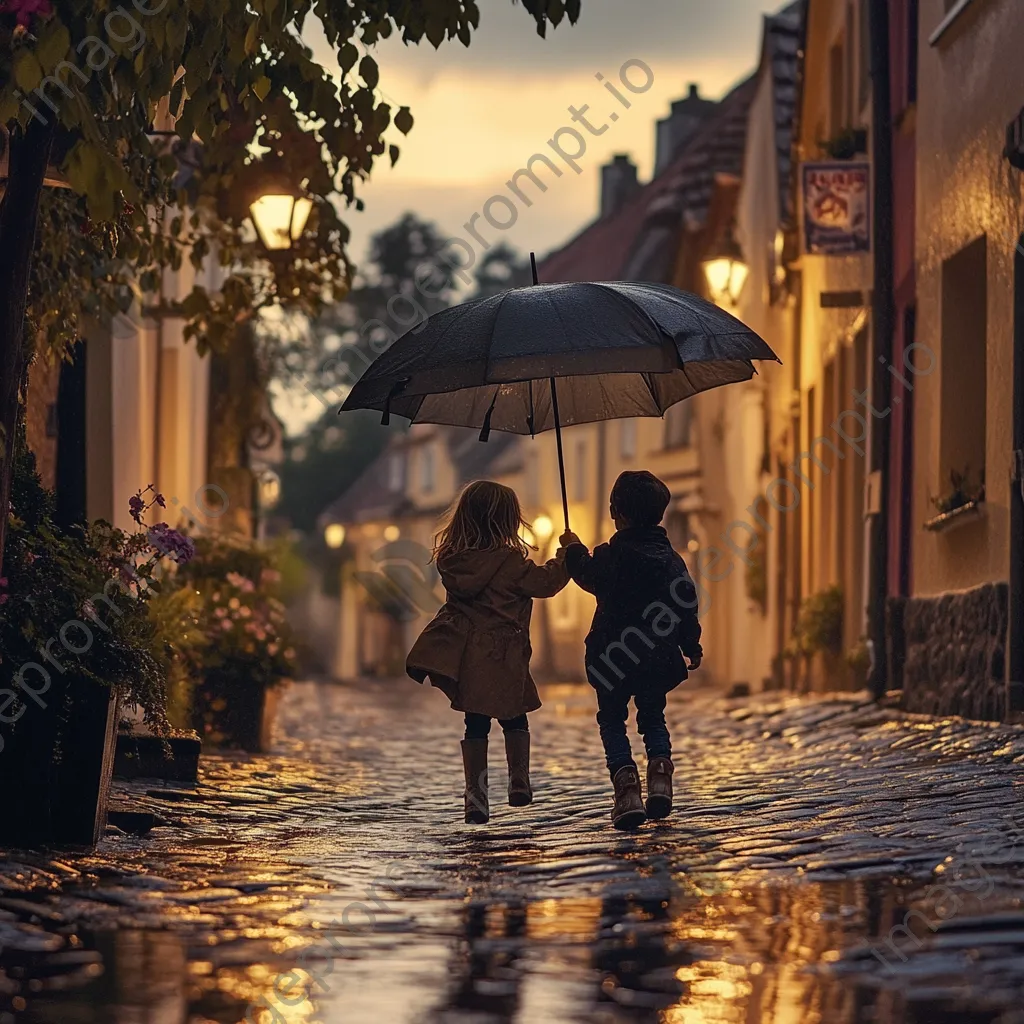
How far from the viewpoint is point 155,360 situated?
15.0 m

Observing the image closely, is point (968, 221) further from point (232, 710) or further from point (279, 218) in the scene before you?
point (232, 710)

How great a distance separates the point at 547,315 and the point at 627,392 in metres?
1.42

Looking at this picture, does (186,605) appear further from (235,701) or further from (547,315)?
(547,315)

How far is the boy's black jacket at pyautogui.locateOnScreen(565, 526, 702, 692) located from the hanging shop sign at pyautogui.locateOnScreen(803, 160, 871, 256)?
7121mm

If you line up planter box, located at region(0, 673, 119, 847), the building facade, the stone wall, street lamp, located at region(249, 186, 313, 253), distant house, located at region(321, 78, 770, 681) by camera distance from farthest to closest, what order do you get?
distant house, located at region(321, 78, 770, 681)
street lamp, located at region(249, 186, 313, 253)
the building facade
the stone wall
planter box, located at region(0, 673, 119, 847)

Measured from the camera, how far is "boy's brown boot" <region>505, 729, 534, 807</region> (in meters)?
7.26

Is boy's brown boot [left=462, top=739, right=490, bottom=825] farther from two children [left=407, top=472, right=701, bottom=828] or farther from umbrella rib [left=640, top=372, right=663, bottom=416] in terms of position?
umbrella rib [left=640, top=372, right=663, bottom=416]

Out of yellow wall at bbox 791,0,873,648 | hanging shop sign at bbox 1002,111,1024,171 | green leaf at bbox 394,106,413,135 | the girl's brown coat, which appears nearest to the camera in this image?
the girl's brown coat

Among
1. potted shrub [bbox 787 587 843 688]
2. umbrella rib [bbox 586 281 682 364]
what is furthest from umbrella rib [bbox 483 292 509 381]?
potted shrub [bbox 787 587 843 688]

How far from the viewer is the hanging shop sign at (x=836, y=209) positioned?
13750 mm

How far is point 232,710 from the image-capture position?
435 inches

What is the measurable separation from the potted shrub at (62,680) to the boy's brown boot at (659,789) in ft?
5.83

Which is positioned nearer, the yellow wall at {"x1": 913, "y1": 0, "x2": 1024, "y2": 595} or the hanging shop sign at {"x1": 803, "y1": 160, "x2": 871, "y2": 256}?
the yellow wall at {"x1": 913, "y1": 0, "x2": 1024, "y2": 595}

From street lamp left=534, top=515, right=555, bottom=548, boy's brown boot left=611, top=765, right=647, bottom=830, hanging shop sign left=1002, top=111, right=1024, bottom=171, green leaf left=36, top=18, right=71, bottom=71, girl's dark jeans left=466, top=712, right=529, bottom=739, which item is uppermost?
hanging shop sign left=1002, top=111, right=1024, bottom=171
